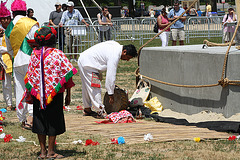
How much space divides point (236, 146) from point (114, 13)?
3329 centimetres

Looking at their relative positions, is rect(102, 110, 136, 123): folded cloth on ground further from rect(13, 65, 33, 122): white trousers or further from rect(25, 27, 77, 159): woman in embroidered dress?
rect(25, 27, 77, 159): woman in embroidered dress

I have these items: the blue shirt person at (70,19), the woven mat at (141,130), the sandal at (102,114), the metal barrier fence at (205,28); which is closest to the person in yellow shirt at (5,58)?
the woven mat at (141,130)

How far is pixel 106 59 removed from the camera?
8.10 m

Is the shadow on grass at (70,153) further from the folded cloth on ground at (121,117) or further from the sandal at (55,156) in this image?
the folded cloth on ground at (121,117)

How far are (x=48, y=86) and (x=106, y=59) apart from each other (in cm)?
263

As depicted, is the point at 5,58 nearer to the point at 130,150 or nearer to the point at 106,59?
the point at 106,59

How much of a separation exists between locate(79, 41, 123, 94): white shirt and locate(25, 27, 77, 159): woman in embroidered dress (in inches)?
87.2

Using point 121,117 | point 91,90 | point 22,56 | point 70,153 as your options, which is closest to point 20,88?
point 22,56

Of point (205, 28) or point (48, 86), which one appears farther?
point (205, 28)

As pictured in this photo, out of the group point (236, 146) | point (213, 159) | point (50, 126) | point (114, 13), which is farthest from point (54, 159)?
point (114, 13)

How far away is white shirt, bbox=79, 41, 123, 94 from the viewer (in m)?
7.86

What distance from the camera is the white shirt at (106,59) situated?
7.86 m

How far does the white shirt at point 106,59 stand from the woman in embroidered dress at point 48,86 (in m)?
2.22

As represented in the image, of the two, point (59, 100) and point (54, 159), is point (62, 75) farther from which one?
point (54, 159)
